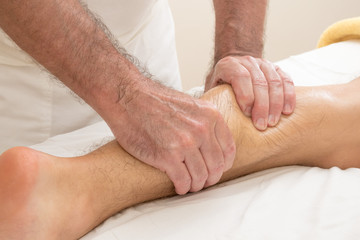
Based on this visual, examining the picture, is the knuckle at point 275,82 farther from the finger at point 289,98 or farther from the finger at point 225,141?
the finger at point 225,141

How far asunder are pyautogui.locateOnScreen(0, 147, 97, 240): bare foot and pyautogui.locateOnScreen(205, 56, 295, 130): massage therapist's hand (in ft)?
1.47

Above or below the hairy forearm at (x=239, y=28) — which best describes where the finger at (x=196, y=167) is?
below

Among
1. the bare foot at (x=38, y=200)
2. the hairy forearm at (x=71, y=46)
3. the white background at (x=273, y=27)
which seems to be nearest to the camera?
the bare foot at (x=38, y=200)

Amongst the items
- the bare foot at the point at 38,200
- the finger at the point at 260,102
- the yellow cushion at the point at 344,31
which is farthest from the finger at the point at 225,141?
the yellow cushion at the point at 344,31

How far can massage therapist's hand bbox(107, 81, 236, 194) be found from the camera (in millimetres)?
915

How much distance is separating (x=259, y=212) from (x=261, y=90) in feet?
1.05

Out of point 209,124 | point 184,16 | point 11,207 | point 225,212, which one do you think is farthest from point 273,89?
point 184,16

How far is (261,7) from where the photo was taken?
1.49 meters

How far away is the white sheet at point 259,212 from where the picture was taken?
0.83 metres

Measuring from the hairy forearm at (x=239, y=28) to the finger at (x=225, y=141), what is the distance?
18.5 inches

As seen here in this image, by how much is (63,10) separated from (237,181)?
0.53 meters

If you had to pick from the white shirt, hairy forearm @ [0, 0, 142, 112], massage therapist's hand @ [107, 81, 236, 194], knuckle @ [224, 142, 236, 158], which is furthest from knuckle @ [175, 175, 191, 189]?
the white shirt

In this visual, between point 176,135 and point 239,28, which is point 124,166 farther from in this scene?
point 239,28

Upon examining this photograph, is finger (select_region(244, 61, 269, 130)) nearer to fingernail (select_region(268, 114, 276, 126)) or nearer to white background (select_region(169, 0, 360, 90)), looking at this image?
fingernail (select_region(268, 114, 276, 126))
